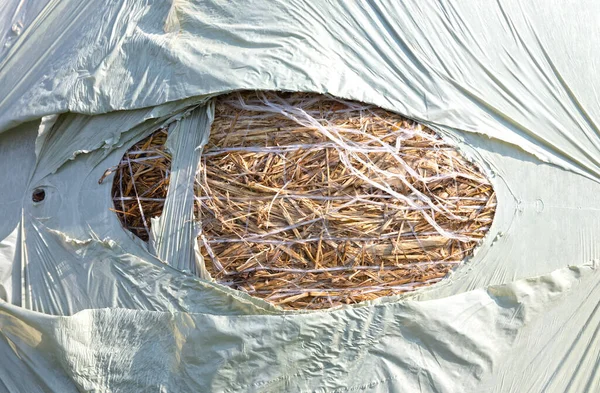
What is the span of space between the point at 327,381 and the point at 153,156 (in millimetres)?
1173

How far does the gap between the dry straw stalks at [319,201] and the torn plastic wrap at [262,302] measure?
79 millimetres

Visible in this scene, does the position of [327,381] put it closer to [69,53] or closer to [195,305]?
[195,305]

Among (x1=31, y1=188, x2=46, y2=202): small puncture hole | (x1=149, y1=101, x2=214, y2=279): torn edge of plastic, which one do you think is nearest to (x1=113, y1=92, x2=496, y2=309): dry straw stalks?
(x1=149, y1=101, x2=214, y2=279): torn edge of plastic

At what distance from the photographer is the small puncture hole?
2.54 metres

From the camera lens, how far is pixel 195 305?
234 cm

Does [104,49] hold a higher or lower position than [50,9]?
lower

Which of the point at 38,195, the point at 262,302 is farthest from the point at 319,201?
the point at 38,195

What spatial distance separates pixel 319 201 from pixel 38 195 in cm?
126

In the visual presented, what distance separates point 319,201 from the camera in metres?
2.32

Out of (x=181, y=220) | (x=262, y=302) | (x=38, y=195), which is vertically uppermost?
(x=38, y=195)

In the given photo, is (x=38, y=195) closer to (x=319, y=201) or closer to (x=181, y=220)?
(x=181, y=220)

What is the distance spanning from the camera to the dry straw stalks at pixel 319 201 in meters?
2.32

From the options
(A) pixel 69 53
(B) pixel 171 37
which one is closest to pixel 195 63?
(B) pixel 171 37

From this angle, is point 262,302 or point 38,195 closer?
point 262,302
